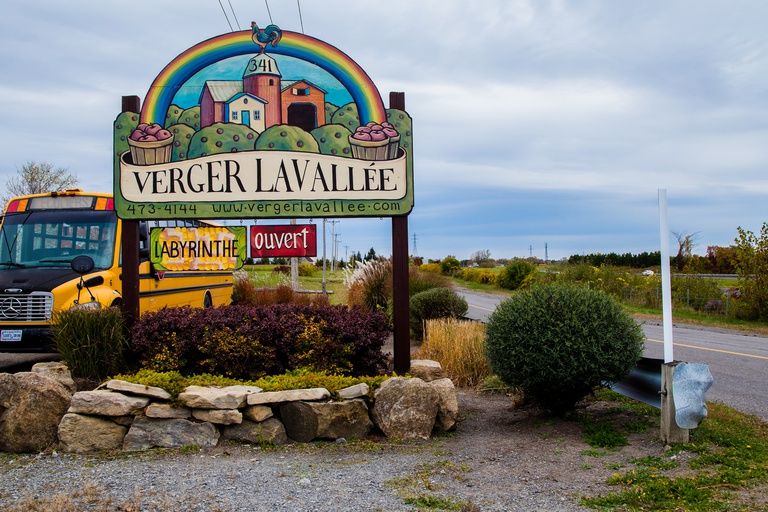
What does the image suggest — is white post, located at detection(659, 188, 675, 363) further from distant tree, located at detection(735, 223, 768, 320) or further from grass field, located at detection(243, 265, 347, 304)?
distant tree, located at detection(735, 223, 768, 320)

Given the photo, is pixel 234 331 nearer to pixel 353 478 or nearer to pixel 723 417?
pixel 353 478

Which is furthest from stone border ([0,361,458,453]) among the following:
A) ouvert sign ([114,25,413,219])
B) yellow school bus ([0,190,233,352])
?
yellow school bus ([0,190,233,352])

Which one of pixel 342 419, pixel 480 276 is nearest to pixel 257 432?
pixel 342 419

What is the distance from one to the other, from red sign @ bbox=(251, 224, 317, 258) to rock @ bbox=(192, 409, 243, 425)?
8.67ft

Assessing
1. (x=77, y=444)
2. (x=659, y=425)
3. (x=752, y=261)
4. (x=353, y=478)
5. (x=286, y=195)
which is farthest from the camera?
(x=752, y=261)

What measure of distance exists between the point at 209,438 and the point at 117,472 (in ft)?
3.13

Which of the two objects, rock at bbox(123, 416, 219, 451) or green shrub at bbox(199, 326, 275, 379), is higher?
green shrub at bbox(199, 326, 275, 379)

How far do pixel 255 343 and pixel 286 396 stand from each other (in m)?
1.16

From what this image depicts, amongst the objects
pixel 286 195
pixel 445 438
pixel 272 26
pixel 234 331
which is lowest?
pixel 445 438

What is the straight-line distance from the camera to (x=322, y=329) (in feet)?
25.5

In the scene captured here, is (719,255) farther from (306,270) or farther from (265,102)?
(265,102)

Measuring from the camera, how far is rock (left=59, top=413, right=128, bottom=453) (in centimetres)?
A: 623

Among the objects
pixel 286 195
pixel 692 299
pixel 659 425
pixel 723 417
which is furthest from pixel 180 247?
pixel 692 299

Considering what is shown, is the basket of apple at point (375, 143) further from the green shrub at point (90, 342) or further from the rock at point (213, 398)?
the green shrub at point (90, 342)
